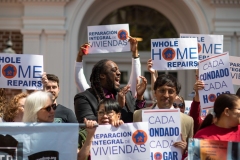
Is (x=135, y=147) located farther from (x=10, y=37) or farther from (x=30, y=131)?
(x=10, y=37)

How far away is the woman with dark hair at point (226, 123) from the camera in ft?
16.2

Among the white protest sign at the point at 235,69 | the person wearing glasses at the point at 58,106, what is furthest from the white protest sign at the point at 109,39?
the white protest sign at the point at 235,69

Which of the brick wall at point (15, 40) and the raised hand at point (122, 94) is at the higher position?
the brick wall at point (15, 40)

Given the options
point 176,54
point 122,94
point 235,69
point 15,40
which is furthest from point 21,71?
point 15,40

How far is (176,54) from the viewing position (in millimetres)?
6754

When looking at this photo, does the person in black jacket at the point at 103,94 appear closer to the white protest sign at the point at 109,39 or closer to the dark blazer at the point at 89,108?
the dark blazer at the point at 89,108

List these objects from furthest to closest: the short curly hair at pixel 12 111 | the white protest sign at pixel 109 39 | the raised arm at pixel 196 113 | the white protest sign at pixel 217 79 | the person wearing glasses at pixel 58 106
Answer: the white protest sign at pixel 109 39, the white protest sign at pixel 217 79, the person wearing glasses at pixel 58 106, the raised arm at pixel 196 113, the short curly hair at pixel 12 111

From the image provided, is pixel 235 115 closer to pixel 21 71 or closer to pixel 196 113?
pixel 196 113

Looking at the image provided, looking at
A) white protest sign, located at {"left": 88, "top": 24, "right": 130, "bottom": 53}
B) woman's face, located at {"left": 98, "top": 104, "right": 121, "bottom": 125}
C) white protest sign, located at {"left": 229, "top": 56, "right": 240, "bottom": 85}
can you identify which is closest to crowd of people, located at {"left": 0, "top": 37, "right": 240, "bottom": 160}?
woman's face, located at {"left": 98, "top": 104, "right": 121, "bottom": 125}

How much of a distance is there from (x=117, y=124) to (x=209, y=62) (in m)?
1.56

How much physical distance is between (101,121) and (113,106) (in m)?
0.16

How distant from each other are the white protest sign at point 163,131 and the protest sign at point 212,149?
0.41 metres

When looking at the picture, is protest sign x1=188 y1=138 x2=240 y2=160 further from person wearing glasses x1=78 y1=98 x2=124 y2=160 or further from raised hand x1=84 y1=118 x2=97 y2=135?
raised hand x1=84 y1=118 x2=97 y2=135

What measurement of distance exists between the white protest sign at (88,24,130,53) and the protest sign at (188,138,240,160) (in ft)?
7.68
